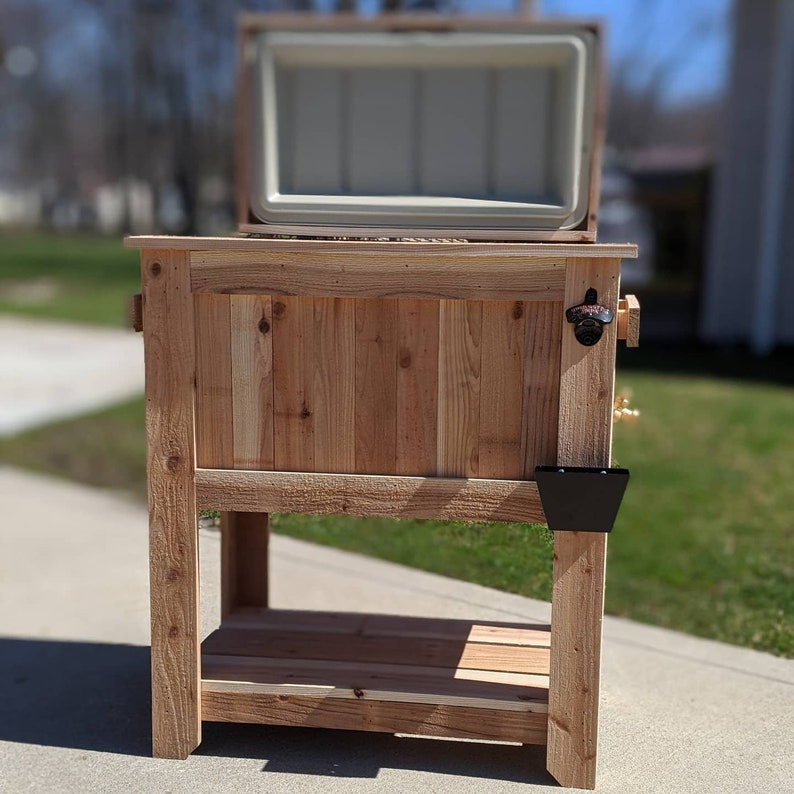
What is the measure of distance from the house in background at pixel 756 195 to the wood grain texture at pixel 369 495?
8.62 metres

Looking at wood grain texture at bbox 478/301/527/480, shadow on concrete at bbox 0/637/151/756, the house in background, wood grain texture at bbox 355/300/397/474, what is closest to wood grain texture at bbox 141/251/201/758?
shadow on concrete at bbox 0/637/151/756

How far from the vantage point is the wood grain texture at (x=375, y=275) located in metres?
2.50

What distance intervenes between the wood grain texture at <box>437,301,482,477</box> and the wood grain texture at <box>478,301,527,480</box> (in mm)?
18

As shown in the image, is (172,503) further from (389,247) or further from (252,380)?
(389,247)

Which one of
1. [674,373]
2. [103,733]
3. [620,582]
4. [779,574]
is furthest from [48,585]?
[674,373]

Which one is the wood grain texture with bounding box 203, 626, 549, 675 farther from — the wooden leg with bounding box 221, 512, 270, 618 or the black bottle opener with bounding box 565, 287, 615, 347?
the black bottle opener with bounding box 565, 287, 615, 347

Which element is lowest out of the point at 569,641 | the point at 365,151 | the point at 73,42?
the point at 569,641

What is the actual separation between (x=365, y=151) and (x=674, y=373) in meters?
7.05

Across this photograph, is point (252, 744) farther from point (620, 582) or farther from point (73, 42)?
point (73, 42)

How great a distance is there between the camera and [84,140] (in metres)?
53.2

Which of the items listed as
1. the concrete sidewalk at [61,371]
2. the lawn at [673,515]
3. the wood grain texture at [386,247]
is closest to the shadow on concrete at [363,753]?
the lawn at [673,515]

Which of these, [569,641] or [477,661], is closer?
[569,641]

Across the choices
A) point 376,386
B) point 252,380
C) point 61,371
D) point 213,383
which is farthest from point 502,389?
point 61,371

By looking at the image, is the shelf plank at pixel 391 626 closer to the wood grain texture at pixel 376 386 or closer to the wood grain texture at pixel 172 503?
the wood grain texture at pixel 172 503
